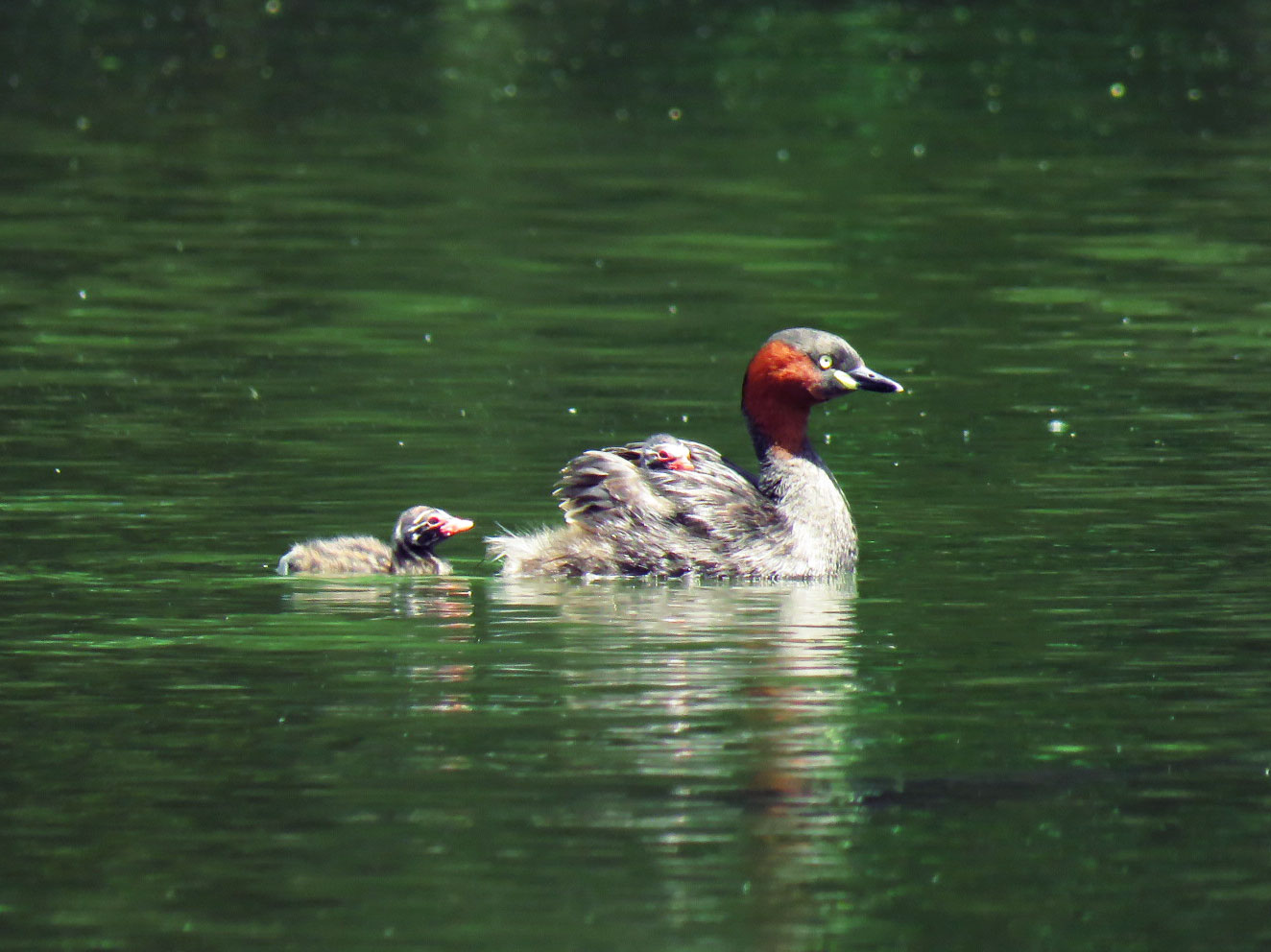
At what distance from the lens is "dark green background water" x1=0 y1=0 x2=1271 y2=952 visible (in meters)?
8.07

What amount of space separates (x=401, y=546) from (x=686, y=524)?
1.31 meters

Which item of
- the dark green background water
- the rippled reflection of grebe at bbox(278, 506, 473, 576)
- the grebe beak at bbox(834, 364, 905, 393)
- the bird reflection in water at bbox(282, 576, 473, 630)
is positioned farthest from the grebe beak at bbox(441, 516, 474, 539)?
the grebe beak at bbox(834, 364, 905, 393)

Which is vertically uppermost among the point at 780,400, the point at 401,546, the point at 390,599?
the point at 780,400

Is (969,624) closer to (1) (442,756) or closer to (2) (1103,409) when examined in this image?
(1) (442,756)

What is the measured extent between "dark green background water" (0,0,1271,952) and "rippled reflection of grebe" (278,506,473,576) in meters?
0.16

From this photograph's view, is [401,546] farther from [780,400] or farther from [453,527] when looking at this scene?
[780,400]

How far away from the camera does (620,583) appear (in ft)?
42.1

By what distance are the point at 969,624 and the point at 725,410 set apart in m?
5.39

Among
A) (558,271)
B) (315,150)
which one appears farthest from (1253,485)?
(315,150)

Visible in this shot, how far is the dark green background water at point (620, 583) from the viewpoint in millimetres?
8070

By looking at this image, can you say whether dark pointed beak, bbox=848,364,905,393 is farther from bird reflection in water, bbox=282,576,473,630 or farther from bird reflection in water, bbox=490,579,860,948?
bird reflection in water, bbox=282,576,473,630

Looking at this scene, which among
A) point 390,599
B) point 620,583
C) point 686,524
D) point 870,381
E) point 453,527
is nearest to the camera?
point 390,599

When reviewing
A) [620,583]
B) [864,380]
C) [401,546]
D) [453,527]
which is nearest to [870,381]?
[864,380]

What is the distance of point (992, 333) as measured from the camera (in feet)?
63.8
